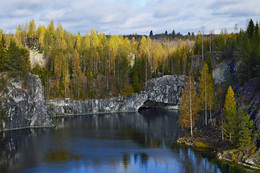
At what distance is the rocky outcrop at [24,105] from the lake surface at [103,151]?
167 inches

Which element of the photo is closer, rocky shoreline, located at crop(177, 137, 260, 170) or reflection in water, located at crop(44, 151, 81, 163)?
rocky shoreline, located at crop(177, 137, 260, 170)

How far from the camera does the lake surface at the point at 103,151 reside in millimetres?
45906

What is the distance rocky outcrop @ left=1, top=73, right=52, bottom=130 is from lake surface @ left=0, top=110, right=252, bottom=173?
4.24m

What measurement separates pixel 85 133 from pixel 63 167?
28432 mm

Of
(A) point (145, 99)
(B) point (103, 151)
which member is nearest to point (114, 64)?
(A) point (145, 99)

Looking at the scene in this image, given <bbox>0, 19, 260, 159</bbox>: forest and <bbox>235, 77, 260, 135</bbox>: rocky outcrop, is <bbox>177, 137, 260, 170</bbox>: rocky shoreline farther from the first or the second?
<bbox>235, 77, 260, 135</bbox>: rocky outcrop

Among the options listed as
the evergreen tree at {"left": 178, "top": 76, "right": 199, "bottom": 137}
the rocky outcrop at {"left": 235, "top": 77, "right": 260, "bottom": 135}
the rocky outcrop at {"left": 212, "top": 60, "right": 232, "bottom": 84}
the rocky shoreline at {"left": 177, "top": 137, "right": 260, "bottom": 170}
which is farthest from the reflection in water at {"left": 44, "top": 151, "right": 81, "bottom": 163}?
the rocky outcrop at {"left": 212, "top": 60, "right": 232, "bottom": 84}

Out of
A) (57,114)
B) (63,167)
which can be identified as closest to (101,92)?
(57,114)

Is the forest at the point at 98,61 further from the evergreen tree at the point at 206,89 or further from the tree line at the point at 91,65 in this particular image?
the evergreen tree at the point at 206,89

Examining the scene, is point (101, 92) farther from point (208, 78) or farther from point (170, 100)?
point (208, 78)

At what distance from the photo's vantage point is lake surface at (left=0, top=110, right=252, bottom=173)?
1807 inches

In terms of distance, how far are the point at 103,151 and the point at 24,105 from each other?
35587 mm

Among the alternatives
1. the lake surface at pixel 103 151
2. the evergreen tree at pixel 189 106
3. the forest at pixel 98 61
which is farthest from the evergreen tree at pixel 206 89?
the forest at pixel 98 61

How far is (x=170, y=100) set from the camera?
122 m
